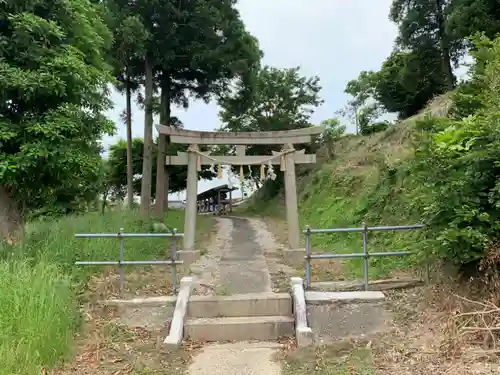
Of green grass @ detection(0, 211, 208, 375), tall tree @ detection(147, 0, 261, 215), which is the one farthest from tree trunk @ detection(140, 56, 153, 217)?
green grass @ detection(0, 211, 208, 375)

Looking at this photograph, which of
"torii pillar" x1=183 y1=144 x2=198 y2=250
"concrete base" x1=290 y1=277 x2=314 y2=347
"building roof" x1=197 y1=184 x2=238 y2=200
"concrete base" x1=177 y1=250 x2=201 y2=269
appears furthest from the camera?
"building roof" x1=197 y1=184 x2=238 y2=200

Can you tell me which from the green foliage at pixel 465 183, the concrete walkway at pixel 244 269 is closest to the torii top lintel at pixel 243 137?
the concrete walkway at pixel 244 269

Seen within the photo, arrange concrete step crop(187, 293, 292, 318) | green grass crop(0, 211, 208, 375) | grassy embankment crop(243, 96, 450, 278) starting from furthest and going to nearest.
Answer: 1. grassy embankment crop(243, 96, 450, 278)
2. concrete step crop(187, 293, 292, 318)
3. green grass crop(0, 211, 208, 375)

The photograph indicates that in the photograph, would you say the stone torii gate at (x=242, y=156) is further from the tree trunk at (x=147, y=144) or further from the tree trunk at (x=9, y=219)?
the tree trunk at (x=147, y=144)

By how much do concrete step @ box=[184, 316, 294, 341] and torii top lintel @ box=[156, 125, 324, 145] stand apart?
565cm

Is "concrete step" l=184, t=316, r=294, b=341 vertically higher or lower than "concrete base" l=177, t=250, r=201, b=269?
lower

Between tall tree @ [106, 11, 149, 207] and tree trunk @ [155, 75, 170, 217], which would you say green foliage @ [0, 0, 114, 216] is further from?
tree trunk @ [155, 75, 170, 217]

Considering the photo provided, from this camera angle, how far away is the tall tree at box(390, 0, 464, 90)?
17828 mm

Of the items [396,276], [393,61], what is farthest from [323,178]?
[396,276]

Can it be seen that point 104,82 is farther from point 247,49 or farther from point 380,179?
point 247,49

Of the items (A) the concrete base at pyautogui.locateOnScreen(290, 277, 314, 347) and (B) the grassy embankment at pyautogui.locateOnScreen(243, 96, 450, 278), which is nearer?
(A) the concrete base at pyautogui.locateOnScreen(290, 277, 314, 347)

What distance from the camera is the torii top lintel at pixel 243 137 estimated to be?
10.4m

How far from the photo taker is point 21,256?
6391mm

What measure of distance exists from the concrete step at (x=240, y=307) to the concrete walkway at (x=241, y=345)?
0.51 meters
